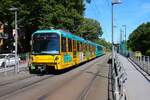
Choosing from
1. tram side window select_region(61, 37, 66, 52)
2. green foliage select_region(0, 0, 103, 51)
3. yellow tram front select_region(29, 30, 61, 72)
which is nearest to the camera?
yellow tram front select_region(29, 30, 61, 72)

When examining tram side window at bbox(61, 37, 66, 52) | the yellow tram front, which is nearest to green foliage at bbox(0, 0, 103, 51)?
tram side window at bbox(61, 37, 66, 52)

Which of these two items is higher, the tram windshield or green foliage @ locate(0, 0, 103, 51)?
green foliage @ locate(0, 0, 103, 51)

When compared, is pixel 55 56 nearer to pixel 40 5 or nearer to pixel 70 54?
pixel 70 54

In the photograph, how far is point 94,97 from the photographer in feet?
49.0

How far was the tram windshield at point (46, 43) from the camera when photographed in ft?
84.6

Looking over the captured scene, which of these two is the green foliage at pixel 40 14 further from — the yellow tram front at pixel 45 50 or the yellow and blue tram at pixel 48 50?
the yellow tram front at pixel 45 50

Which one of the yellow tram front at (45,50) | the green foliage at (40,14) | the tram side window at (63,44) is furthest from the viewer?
the green foliage at (40,14)

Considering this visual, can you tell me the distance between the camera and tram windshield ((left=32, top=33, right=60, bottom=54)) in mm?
25800

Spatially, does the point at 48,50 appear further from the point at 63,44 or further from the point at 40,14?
the point at 40,14

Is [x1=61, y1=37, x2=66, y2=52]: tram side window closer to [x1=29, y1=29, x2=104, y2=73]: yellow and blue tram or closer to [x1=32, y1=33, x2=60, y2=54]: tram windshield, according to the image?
[x1=29, y1=29, x2=104, y2=73]: yellow and blue tram

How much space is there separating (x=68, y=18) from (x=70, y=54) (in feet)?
83.3

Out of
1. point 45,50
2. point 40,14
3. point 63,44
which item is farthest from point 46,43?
point 40,14

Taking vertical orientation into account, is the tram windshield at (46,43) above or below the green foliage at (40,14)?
below

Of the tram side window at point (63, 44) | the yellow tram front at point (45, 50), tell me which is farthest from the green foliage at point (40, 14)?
the yellow tram front at point (45, 50)
